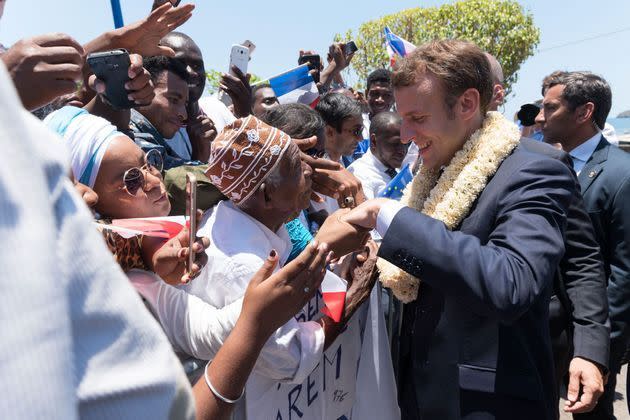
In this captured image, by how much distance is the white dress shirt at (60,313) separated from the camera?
474 mm

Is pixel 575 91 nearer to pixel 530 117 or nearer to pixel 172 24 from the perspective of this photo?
pixel 530 117

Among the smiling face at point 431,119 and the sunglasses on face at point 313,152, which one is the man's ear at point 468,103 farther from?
the sunglasses on face at point 313,152

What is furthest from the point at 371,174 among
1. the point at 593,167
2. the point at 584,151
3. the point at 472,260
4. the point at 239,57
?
the point at 472,260

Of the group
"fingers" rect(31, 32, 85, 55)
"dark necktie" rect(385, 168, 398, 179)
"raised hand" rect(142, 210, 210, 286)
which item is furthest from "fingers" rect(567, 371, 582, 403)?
"dark necktie" rect(385, 168, 398, 179)

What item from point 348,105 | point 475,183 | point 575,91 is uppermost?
point 475,183

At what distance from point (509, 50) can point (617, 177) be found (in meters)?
21.9

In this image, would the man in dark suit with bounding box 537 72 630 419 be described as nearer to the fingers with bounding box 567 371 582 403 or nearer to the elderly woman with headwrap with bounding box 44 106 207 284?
the fingers with bounding box 567 371 582 403

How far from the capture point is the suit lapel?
344cm

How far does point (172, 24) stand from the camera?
8.61 feet

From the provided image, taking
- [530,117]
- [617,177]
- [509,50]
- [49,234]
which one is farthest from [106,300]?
[509,50]

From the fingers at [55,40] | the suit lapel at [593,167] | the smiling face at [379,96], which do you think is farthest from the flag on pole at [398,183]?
the smiling face at [379,96]

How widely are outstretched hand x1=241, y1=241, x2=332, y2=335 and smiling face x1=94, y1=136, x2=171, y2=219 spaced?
53cm

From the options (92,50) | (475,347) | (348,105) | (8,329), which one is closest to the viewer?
(8,329)

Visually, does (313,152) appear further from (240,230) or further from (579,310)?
(579,310)
